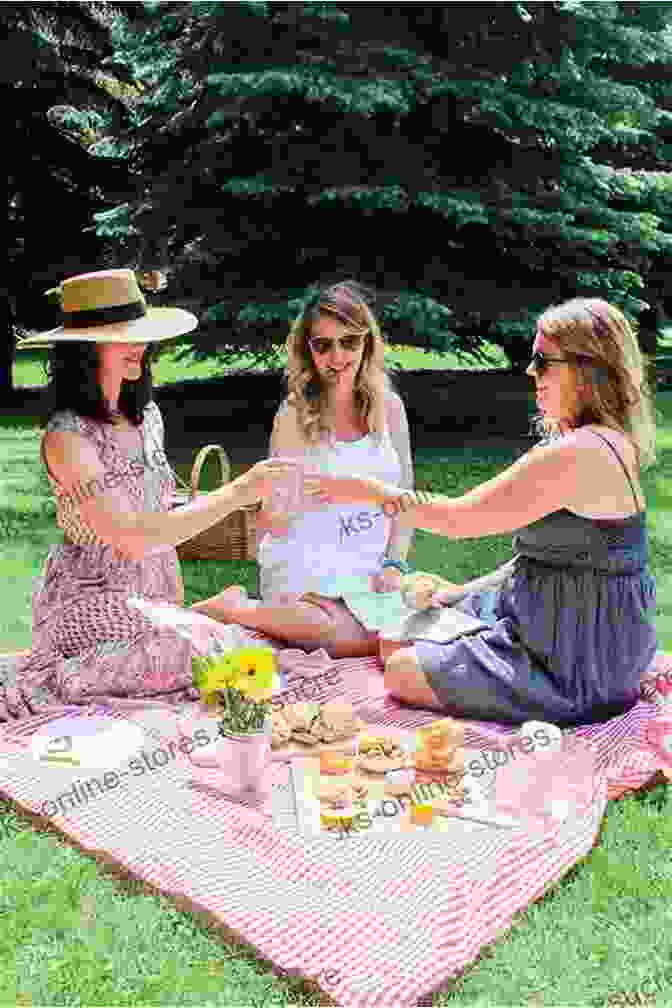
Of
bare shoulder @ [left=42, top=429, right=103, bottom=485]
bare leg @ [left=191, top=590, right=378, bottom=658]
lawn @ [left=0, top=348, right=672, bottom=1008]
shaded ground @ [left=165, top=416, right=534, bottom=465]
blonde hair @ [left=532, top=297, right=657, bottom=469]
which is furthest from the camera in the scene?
shaded ground @ [left=165, top=416, right=534, bottom=465]

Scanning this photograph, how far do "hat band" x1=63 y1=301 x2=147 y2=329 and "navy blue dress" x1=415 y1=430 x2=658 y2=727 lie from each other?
1569 millimetres

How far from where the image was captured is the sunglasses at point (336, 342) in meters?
4.78

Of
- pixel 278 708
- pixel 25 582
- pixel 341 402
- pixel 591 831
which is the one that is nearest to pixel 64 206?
pixel 25 582

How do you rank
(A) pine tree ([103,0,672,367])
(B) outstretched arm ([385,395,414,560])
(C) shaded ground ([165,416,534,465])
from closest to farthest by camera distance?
(B) outstretched arm ([385,395,414,560]) < (A) pine tree ([103,0,672,367]) < (C) shaded ground ([165,416,534,465])

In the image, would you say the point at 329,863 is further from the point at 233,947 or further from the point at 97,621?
the point at 97,621

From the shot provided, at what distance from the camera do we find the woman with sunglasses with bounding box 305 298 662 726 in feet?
12.1

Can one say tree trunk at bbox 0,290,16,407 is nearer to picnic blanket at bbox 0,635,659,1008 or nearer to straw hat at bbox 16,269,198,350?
straw hat at bbox 16,269,198,350

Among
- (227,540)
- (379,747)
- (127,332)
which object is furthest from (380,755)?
(227,540)

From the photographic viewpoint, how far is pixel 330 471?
483 cm

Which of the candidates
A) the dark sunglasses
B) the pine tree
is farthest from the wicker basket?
the pine tree

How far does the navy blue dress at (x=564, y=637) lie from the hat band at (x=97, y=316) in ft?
5.15

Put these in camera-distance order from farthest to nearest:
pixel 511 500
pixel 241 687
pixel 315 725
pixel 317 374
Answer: pixel 317 374, pixel 315 725, pixel 511 500, pixel 241 687

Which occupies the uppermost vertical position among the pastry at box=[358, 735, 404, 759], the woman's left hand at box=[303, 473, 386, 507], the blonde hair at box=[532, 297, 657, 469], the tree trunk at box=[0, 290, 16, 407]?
the blonde hair at box=[532, 297, 657, 469]

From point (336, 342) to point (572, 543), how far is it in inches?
57.7
